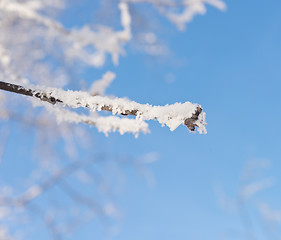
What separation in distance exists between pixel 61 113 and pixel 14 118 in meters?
2.12

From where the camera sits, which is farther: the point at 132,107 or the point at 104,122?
the point at 104,122

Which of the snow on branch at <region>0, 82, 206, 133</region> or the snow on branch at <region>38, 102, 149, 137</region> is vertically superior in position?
the snow on branch at <region>38, 102, 149, 137</region>

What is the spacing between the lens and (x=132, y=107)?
1.92 ft

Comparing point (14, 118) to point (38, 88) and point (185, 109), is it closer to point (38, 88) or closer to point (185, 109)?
point (38, 88)

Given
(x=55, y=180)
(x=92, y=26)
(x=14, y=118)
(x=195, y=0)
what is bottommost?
(x=55, y=180)

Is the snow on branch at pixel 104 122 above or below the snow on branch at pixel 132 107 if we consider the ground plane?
above

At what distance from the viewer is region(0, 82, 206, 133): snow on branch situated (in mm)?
544

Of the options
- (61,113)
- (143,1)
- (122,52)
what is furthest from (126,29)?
(61,113)

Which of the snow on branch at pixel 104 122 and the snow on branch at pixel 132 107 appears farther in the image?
the snow on branch at pixel 104 122

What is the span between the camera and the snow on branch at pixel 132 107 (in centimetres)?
54

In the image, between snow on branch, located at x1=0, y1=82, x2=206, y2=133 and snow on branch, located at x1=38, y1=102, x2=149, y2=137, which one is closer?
snow on branch, located at x1=0, y1=82, x2=206, y2=133

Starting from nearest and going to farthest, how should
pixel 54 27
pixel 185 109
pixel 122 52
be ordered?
pixel 185 109
pixel 54 27
pixel 122 52

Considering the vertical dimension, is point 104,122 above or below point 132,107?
above

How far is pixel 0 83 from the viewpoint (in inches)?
22.2
